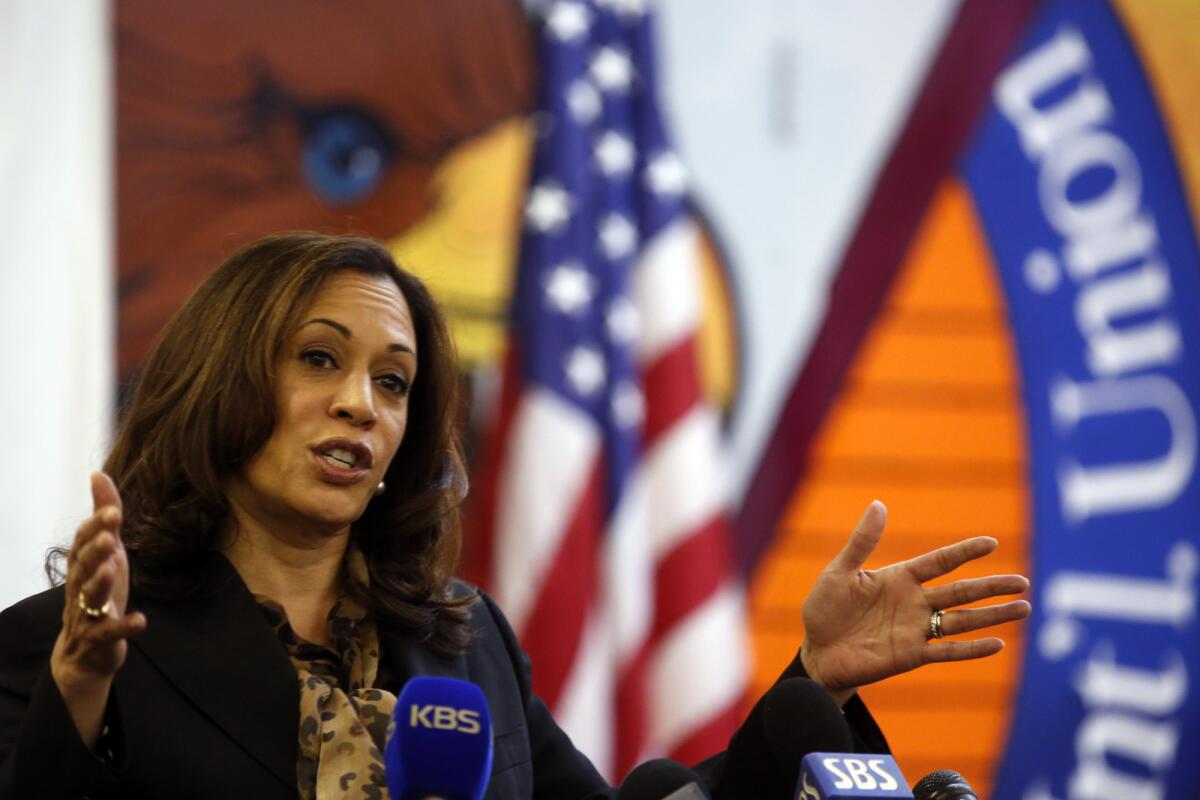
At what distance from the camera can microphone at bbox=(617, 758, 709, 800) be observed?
1208 millimetres

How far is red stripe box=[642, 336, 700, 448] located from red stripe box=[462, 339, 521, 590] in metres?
0.37

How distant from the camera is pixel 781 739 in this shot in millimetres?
1428

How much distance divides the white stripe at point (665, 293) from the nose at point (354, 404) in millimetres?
2226

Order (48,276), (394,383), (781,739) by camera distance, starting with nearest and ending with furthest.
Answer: (781,739)
(394,383)
(48,276)

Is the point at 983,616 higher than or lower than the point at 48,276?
lower

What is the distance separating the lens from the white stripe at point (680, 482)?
382 cm

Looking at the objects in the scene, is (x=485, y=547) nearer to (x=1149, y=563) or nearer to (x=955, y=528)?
(x=955, y=528)

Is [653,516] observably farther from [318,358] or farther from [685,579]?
[318,358]

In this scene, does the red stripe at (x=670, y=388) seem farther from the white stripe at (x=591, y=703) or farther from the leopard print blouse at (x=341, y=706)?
the leopard print blouse at (x=341, y=706)

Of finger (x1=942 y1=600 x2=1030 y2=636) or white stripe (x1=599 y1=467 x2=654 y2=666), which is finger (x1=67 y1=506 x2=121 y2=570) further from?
white stripe (x1=599 y1=467 x2=654 y2=666)

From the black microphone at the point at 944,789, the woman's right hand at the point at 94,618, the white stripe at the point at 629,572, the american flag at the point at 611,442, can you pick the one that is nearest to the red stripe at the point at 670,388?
the american flag at the point at 611,442

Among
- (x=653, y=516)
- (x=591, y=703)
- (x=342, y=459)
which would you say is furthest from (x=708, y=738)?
(x=342, y=459)

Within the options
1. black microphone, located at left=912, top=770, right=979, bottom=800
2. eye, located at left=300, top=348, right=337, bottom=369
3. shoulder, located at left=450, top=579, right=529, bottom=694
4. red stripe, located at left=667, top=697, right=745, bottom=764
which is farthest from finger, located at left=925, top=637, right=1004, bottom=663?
red stripe, located at left=667, top=697, right=745, bottom=764

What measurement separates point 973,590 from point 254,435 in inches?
34.2
